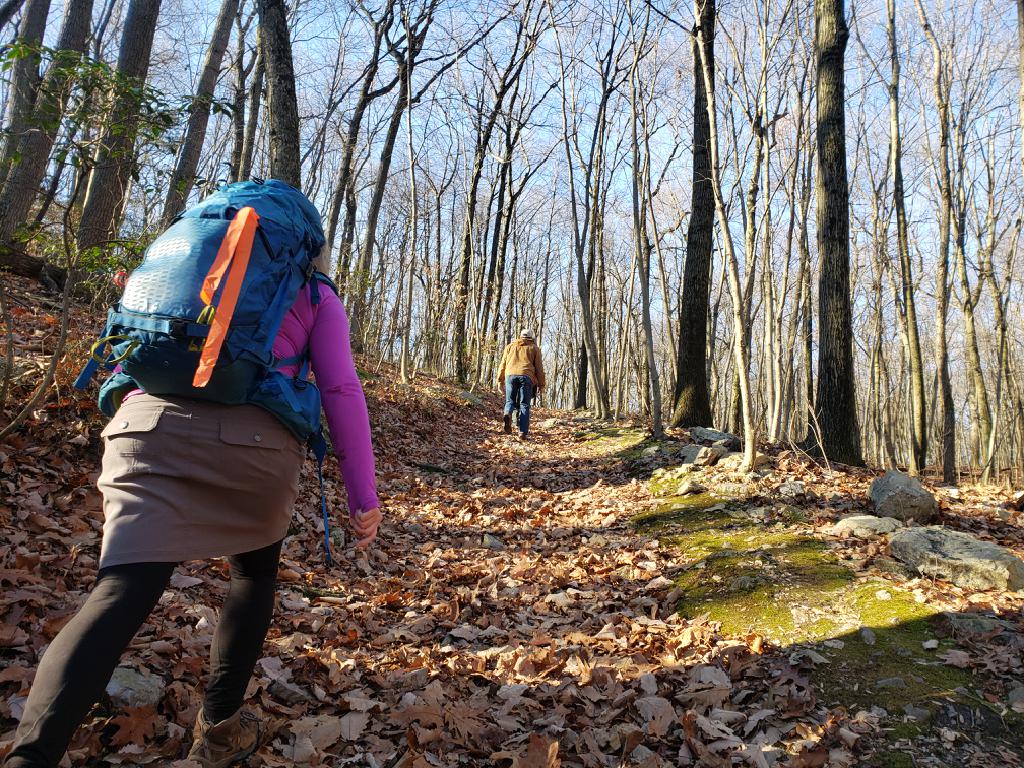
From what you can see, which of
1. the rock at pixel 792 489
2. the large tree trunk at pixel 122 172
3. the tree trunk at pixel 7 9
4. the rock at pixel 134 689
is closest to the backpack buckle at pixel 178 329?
the rock at pixel 134 689

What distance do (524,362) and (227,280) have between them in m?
9.26

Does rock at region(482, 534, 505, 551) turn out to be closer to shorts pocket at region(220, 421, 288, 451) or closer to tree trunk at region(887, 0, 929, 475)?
shorts pocket at region(220, 421, 288, 451)

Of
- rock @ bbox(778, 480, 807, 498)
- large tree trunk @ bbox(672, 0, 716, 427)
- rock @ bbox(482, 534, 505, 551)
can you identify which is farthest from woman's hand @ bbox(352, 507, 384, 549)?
large tree trunk @ bbox(672, 0, 716, 427)

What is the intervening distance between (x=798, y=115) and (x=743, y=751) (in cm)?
1313

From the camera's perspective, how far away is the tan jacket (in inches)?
421

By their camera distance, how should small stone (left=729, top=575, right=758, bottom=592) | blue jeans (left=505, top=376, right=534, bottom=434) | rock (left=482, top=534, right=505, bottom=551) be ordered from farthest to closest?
blue jeans (left=505, top=376, right=534, bottom=434) < rock (left=482, top=534, right=505, bottom=551) < small stone (left=729, top=575, right=758, bottom=592)

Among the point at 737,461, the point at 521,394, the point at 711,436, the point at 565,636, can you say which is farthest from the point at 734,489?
the point at 521,394

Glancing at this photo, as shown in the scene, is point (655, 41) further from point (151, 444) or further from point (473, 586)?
point (151, 444)

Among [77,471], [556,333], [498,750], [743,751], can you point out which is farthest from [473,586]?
[556,333]

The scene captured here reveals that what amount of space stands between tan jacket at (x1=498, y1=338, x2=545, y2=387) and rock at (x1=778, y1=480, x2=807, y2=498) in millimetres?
5989

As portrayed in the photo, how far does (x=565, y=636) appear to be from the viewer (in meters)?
3.33

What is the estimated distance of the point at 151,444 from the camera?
1.46m

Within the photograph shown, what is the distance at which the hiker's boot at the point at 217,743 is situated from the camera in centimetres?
188

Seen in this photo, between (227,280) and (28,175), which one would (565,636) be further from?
(28,175)
